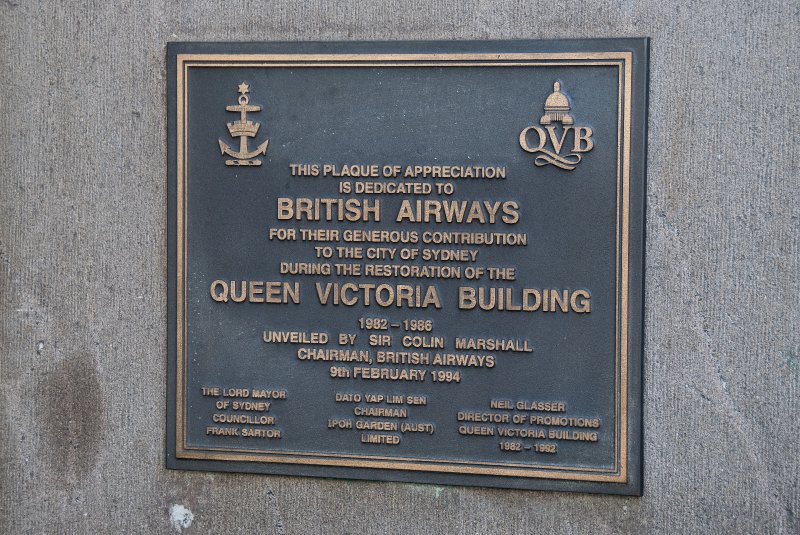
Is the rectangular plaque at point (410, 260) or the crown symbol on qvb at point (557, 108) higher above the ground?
the crown symbol on qvb at point (557, 108)

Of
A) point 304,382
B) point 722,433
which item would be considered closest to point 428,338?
point 304,382

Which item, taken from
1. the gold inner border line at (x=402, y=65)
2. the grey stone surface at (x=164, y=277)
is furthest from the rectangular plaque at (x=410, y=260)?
the grey stone surface at (x=164, y=277)

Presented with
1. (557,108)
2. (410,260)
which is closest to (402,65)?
(557,108)

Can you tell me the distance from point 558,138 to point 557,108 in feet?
0.42

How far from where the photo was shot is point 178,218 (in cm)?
333

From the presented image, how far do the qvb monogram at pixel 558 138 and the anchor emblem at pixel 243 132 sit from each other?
3.85 ft

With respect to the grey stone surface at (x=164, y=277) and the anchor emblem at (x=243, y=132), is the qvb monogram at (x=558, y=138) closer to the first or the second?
the grey stone surface at (x=164, y=277)

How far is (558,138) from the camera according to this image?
123 inches

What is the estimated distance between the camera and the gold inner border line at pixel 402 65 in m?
3.11

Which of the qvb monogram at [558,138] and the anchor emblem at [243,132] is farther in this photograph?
the anchor emblem at [243,132]

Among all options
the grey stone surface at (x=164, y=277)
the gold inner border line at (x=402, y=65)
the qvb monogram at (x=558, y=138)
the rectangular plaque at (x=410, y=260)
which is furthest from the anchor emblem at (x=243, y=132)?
the qvb monogram at (x=558, y=138)

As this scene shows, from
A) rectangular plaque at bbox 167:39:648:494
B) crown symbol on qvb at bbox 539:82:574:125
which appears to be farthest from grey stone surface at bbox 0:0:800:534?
crown symbol on qvb at bbox 539:82:574:125

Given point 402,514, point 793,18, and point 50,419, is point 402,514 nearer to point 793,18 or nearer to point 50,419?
point 50,419

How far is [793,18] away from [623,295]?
1.35 meters
